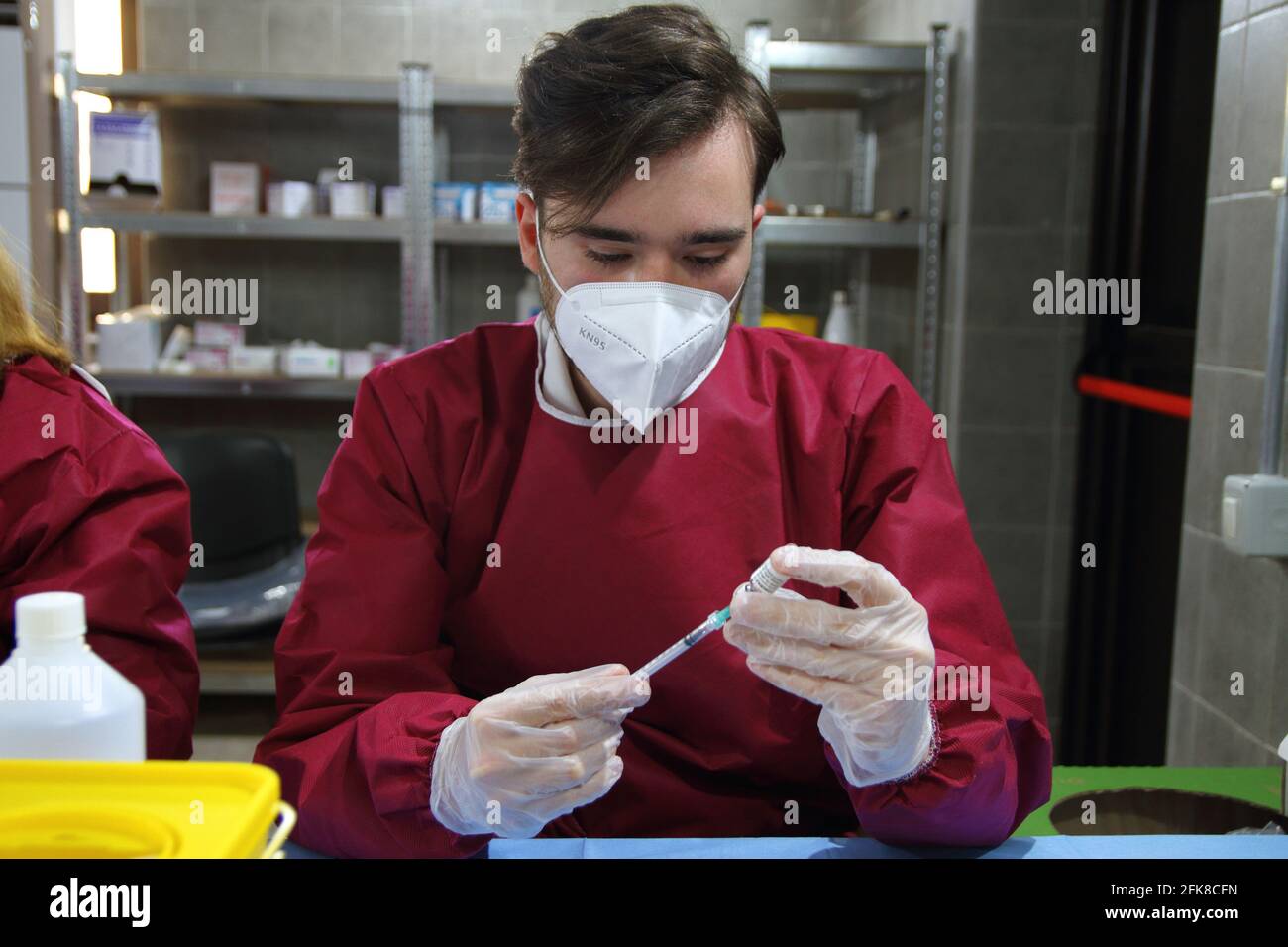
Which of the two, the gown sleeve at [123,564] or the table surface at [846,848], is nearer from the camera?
the table surface at [846,848]

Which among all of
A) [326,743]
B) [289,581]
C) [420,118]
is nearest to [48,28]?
[420,118]

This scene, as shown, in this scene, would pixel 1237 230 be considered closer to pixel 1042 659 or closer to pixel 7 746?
pixel 1042 659

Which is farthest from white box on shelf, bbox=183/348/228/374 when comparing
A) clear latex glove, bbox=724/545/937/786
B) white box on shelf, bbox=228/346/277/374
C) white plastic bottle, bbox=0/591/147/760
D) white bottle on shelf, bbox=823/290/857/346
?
white plastic bottle, bbox=0/591/147/760

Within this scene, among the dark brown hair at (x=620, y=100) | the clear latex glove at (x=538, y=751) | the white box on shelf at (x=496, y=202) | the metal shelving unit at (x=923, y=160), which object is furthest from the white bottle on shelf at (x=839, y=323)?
the clear latex glove at (x=538, y=751)

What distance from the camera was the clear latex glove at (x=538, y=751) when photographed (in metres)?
0.88

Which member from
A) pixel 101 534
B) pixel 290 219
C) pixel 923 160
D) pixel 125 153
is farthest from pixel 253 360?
pixel 101 534

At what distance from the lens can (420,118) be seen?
127 inches

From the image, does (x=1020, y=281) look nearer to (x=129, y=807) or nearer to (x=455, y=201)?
(x=455, y=201)

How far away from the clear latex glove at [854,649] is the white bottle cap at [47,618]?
445 mm

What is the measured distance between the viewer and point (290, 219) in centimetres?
320

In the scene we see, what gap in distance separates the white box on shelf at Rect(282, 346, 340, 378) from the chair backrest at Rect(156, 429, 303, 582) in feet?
0.98

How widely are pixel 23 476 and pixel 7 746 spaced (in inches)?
21.6

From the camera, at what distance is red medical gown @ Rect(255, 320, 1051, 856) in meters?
1.08

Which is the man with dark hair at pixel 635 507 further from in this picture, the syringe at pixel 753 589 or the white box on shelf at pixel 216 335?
the white box on shelf at pixel 216 335
